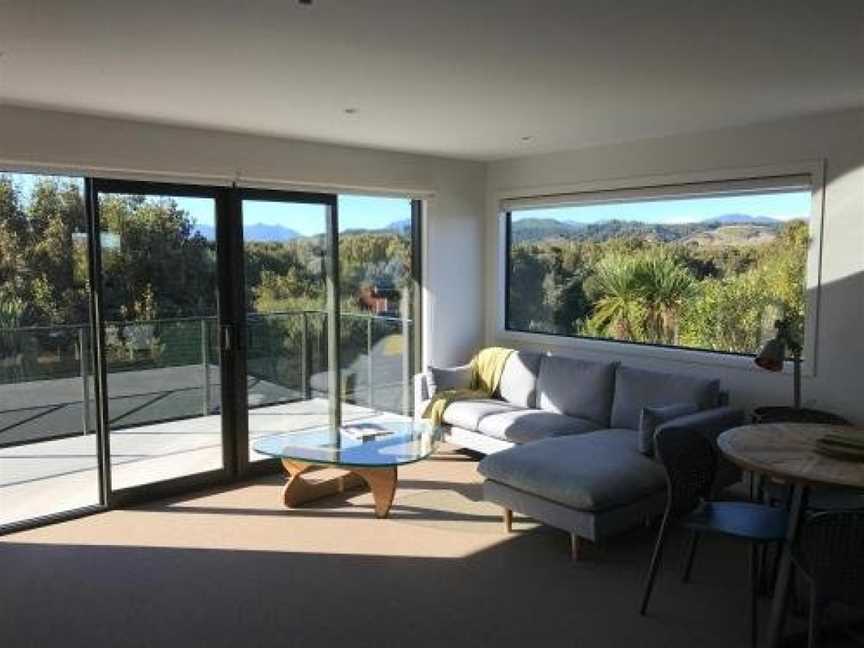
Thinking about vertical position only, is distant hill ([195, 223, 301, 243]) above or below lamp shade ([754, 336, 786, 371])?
above

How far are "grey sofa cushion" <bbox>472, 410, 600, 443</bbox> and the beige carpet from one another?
607mm

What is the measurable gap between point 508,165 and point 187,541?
13.1 feet

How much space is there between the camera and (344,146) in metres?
5.32

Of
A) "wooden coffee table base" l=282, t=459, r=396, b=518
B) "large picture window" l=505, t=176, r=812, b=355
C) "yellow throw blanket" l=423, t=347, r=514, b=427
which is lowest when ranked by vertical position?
"wooden coffee table base" l=282, t=459, r=396, b=518

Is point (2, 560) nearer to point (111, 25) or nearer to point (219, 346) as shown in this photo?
point (219, 346)

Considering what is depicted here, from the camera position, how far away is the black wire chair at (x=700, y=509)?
283 centimetres

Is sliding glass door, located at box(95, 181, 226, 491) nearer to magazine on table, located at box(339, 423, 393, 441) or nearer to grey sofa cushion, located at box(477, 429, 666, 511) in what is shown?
magazine on table, located at box(339, 423, 393, 441)

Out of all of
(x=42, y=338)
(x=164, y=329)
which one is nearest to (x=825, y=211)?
(x=164, y=329)

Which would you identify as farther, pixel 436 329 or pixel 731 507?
pixel 436 329

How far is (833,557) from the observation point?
7.43ft

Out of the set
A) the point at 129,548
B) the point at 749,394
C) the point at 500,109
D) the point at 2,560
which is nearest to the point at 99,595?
the point at 129,548

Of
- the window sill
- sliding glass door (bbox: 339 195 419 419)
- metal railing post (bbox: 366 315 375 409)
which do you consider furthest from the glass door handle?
the window sill

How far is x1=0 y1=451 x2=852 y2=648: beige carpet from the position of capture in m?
2.96

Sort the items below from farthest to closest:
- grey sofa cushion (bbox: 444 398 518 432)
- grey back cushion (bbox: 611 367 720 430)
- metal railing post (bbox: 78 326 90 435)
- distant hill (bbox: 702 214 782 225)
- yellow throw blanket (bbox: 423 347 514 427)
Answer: yellow throw blanket (bbox: 423 347 514 427) < grey sofa cushion (bbox: 444 398 518 432) < distant hill (bbox: 702 214 782 225) < grey back cushion (bbox: 611 367 720 430) < metal railing post (bbox: 78 326 90 435)
